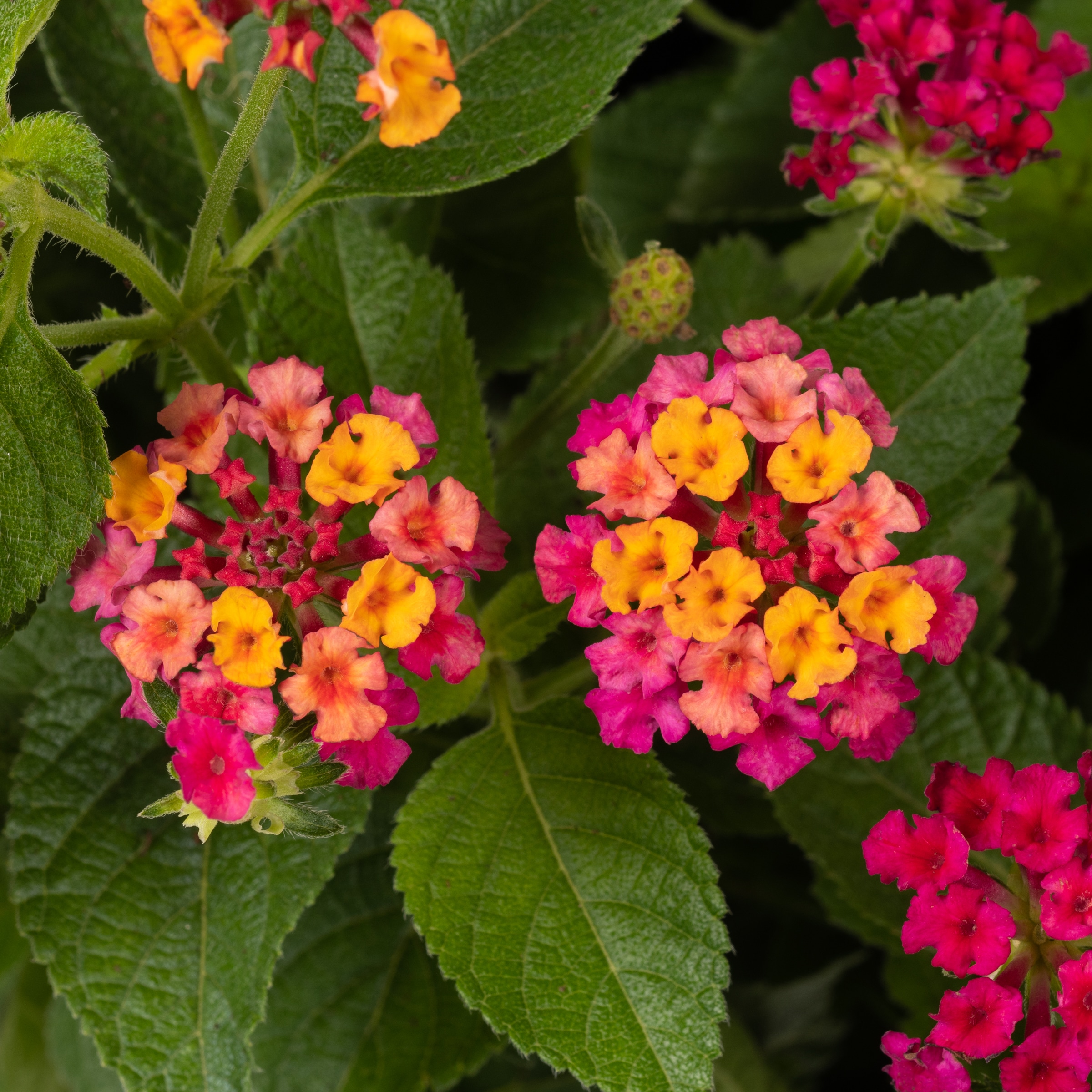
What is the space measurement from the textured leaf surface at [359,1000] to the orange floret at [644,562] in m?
0.48

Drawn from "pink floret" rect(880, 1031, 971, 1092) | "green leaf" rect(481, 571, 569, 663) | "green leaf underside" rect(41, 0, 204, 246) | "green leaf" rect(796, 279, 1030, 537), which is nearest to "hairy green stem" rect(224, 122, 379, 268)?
"green leaf underside" rect(41, 0, 204, 246)

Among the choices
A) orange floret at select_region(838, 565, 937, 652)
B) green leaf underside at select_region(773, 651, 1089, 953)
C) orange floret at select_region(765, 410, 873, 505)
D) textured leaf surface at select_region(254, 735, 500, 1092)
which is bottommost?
textured leaf surface at select_region(254, 735, 500, 1092)

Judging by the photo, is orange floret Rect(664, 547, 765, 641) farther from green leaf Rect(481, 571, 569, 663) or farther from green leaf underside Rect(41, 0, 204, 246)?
green leaf underside Rect(41, 0, 204, 246)

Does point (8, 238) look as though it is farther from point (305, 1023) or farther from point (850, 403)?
point (305, 1023)

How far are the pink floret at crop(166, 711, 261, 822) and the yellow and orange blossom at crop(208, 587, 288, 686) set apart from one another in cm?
4

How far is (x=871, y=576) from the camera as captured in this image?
84 centimetres

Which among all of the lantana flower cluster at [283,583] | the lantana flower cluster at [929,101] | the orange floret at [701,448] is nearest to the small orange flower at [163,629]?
the lantana flower cluster at [283,583]

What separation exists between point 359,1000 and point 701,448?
0.75 meters

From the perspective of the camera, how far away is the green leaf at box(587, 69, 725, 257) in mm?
1739

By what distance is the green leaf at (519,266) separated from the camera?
5.08ft

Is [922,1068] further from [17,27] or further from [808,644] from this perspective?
[17,27]

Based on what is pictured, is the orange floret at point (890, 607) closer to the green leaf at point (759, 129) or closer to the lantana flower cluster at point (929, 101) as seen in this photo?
the lantana flower cluster at point (929, 101)

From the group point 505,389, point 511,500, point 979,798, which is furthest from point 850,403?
point 505,389

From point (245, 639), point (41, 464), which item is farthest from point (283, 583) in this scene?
point (41, 464)
